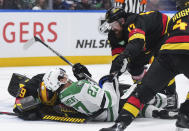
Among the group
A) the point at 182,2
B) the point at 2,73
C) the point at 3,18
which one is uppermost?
the point at 182,2

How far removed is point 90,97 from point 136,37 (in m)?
0.59

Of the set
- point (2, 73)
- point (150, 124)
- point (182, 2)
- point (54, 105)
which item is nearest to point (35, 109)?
point (54, 105)

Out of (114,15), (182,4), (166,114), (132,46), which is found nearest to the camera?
(182,4)

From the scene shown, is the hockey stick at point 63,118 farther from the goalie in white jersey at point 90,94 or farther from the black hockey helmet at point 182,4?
the black hockey helmet at point 182,4

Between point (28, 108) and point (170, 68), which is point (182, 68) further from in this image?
point (28, 108)

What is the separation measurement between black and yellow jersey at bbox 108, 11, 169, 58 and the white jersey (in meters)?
0.35

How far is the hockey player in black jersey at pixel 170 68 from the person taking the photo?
3.23m

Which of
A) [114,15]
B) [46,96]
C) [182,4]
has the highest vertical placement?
[182,4]

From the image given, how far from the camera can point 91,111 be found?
402 cm

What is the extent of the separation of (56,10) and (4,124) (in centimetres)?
392

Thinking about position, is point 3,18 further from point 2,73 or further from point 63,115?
point 63,115

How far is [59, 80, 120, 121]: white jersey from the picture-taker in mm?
3896

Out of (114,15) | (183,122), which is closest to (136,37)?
(114,15)

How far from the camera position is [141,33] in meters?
3.92
